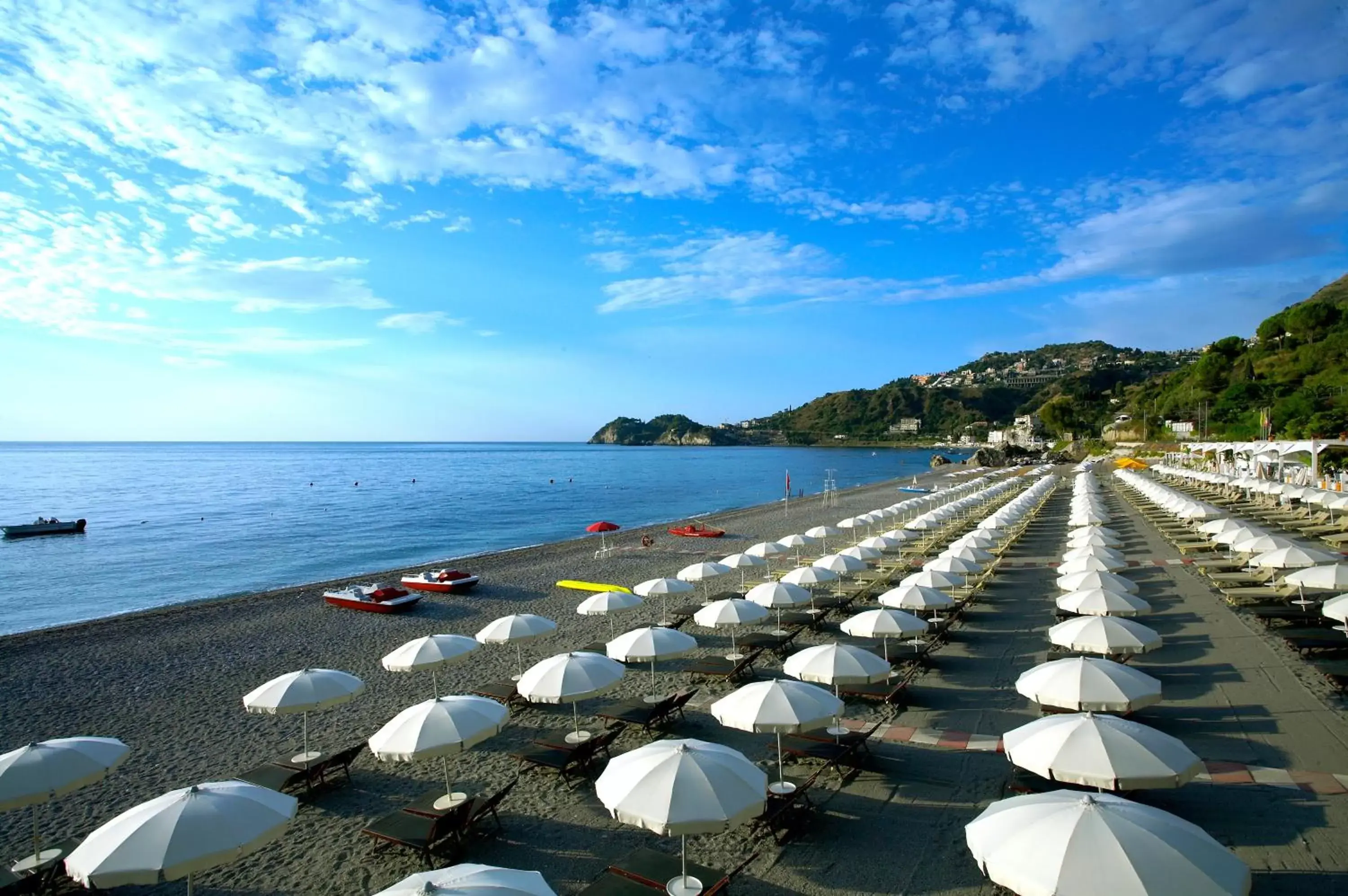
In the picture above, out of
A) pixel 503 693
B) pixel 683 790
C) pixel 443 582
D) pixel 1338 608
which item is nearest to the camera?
pixel 683 790

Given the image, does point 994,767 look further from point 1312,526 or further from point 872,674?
point 1312,526

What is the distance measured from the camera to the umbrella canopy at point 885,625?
10.8 meters

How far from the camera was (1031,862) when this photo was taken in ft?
14.8

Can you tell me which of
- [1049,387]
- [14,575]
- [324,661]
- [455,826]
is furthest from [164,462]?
[1049,387]

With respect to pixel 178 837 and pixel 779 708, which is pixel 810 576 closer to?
pixel 779 708

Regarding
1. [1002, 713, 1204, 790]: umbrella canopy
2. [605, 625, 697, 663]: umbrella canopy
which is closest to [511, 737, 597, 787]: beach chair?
[605, 625, 697, 663]: umbrella canopy

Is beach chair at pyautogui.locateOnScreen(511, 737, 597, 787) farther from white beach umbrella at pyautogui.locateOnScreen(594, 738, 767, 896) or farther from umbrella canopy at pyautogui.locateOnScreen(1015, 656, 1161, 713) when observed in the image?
umbrella canopy at pyautogui.locateOnScreen(1015, 656, 1161, 713)

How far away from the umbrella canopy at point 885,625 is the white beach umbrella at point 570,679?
408 cm

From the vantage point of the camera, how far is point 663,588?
14461mm

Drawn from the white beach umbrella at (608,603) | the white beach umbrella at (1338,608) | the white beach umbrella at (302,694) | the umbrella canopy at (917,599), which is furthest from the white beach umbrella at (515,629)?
the white beach umbrella at (1338,608)

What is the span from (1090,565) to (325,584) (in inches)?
920

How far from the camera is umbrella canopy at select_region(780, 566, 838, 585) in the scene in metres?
14.3

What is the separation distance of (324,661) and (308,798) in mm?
7381

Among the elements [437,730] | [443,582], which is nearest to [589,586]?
[443,582]
